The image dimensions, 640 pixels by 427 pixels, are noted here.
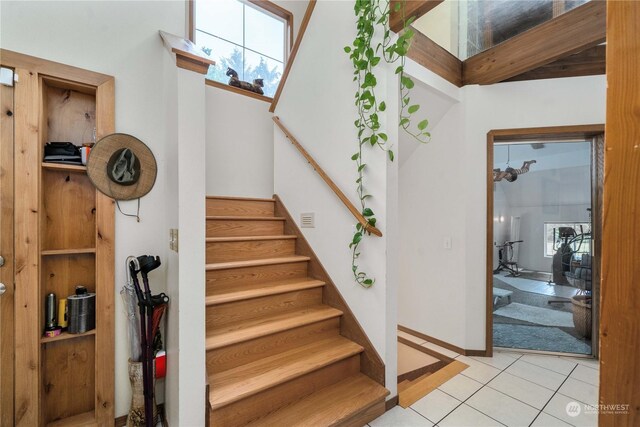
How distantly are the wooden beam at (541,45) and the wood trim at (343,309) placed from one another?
2.25 meters

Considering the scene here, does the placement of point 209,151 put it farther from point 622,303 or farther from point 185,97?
point 622,303

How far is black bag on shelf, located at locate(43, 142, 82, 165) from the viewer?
5.62ft

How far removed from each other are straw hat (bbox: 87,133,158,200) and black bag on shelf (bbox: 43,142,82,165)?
0.10m

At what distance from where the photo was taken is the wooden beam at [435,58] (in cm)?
223

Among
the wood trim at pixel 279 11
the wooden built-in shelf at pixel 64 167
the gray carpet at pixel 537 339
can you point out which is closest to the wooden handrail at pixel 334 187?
the wooden built-in shelf at pixel 64 167

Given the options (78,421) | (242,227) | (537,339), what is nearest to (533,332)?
(537,339)

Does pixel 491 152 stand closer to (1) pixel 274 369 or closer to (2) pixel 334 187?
(2) pixel 334 187

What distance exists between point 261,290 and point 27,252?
1408mm

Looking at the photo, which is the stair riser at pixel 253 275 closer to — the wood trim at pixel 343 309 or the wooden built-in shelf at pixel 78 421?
the wood trim at pixel 343 309

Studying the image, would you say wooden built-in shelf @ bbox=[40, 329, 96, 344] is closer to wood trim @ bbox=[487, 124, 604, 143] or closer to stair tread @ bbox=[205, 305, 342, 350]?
stair tread @ bbox=[205, 305, 342, 350]

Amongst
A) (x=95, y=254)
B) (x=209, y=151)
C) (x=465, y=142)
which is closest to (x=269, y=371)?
(x=95, y=254)

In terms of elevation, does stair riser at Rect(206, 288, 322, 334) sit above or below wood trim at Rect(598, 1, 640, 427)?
below

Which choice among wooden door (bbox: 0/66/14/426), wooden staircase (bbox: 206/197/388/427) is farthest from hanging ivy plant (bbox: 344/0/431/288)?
wooden door (bbox: 0/66/14/426)

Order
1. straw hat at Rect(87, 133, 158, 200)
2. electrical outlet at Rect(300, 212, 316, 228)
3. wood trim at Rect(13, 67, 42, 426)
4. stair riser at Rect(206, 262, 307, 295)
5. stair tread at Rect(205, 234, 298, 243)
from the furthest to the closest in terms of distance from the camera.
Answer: electrical outlet at Rect(300, 212, 316, 228) → stair tread at Rect(205, 234, 298, 243) → stair riser at Rect(206, 262, 307, 295) → straw hat at Rect(87, 133, 158, 200) → wood trim at Rect(13, 67, 42, 426)
